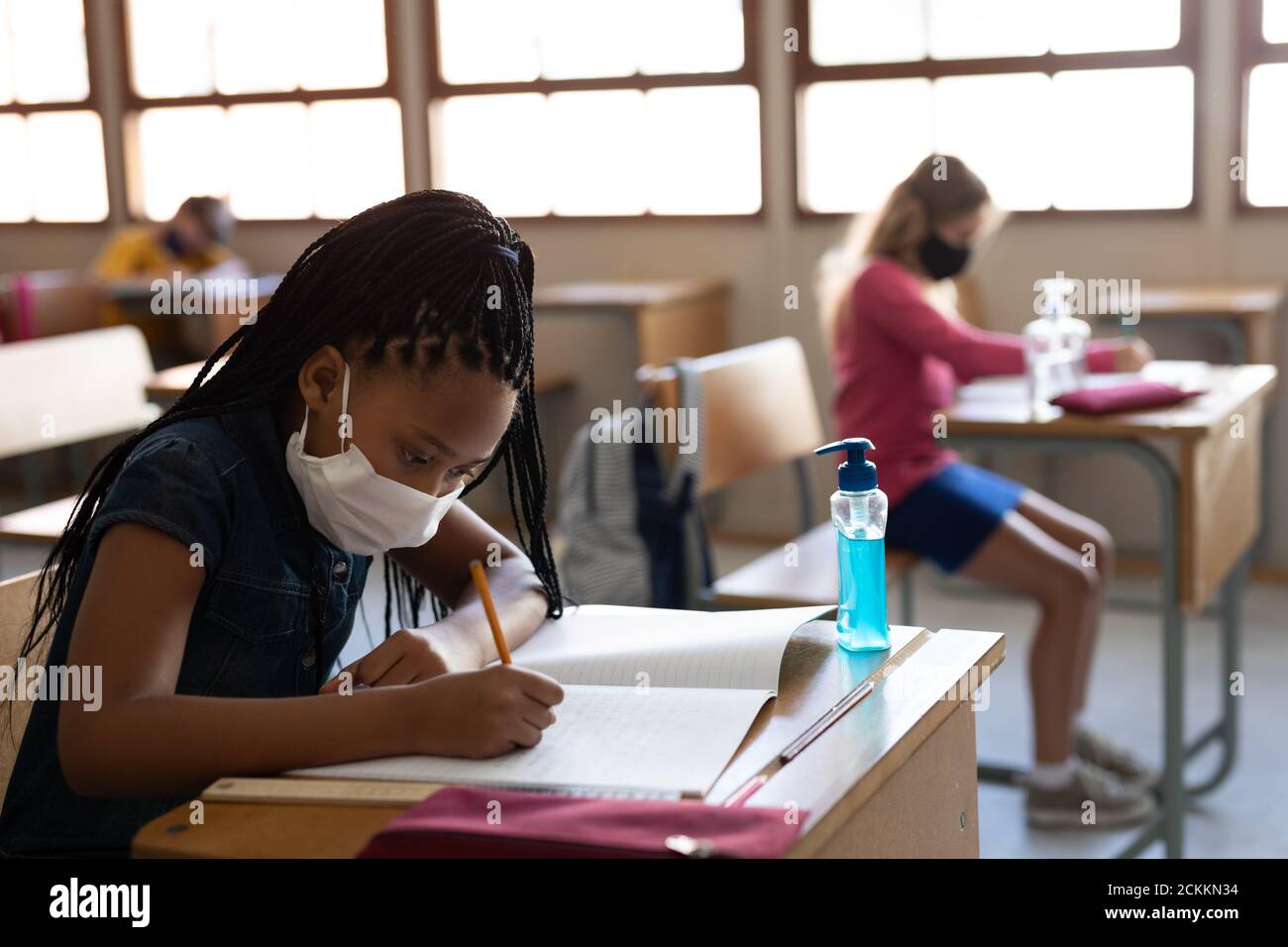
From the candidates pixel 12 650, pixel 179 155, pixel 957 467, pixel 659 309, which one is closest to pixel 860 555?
pixel 12 650

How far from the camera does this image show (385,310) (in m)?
1.11

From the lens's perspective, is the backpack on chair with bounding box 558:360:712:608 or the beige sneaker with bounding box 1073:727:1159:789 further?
the beige sneaker with bounding box 1073:727:1159:789

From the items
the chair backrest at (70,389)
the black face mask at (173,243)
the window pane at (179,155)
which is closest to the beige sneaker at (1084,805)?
the chair backrest at (70,389)

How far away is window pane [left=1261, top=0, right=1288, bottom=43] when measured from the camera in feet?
13.0

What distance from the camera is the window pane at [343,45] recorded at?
17.2ft

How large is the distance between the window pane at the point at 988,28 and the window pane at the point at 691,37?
2.06ft

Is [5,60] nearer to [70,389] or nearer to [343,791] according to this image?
[70,389]

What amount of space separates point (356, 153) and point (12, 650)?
4.29 m

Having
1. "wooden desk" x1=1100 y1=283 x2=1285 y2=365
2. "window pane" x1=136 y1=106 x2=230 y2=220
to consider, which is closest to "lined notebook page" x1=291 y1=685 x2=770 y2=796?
"wooden desk" x1=1100 y1=283 x2=1285 y2=365

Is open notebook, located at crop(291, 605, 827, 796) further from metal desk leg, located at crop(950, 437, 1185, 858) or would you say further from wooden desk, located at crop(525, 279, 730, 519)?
wooden desk, located at crop(525, 279, 730, 519)

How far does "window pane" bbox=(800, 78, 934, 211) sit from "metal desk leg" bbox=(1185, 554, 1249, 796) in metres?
1.97

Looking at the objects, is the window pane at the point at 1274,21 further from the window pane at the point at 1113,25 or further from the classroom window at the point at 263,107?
the classroom window at the point at 263,107

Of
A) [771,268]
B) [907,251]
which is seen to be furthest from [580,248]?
[907,251]

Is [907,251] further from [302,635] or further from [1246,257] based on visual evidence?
[302,635]
